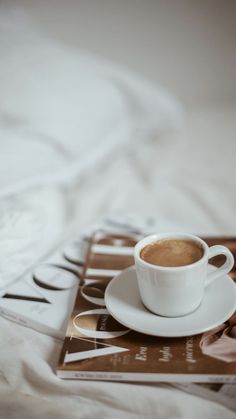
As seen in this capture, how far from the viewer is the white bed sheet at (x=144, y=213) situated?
1.18 feet

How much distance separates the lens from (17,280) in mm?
543

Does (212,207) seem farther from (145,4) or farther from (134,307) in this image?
(145,4)

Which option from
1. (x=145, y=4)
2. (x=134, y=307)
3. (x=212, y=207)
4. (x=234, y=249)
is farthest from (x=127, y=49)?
(x=134, y=307)

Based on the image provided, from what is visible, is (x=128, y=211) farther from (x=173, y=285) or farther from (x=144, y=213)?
(x=173, y=285)

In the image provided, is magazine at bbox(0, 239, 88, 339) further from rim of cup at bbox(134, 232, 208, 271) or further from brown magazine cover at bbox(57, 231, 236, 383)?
rim of cup at bbox(134, 232, 208, 271)

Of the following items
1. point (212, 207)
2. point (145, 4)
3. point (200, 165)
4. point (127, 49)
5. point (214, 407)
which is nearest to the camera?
point (214, 407)

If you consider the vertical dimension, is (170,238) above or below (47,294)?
above

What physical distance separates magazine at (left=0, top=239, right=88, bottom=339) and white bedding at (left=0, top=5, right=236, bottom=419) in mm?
15

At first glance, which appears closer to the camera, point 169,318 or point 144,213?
point 169,318

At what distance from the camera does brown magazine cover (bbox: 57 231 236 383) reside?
367 millimetres

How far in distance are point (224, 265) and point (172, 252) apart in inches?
2.6

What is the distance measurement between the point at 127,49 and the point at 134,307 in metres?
1.02

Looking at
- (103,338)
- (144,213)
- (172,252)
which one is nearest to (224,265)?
(172,252)

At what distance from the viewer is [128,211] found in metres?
0.76
